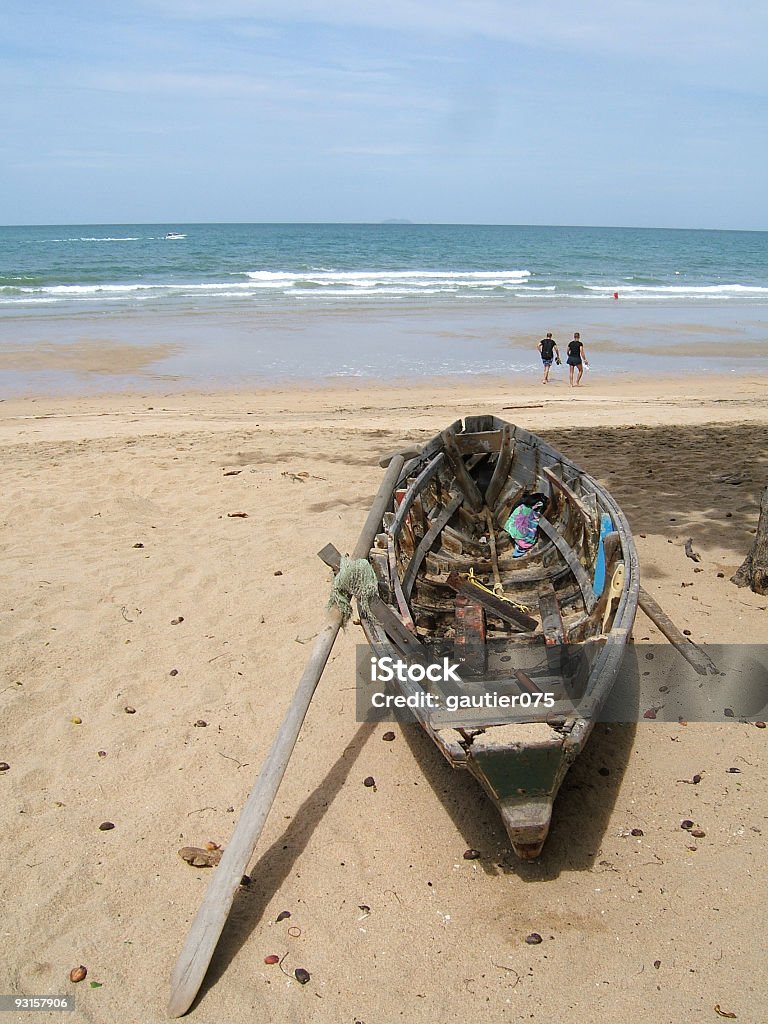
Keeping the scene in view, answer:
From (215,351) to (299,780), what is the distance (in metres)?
18.8

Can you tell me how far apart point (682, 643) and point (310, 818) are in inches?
119

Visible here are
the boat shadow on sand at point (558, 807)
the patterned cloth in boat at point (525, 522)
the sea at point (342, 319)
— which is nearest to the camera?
the boat shadow on sand at point (558, 807)

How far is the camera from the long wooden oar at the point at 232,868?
3.61 m

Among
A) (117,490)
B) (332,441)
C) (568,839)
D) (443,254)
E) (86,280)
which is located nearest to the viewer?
(568,839)

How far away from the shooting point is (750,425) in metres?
13.1

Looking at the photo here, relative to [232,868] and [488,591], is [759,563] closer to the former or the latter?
[488,591]

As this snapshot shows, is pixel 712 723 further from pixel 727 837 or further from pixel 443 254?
pixel 443 254

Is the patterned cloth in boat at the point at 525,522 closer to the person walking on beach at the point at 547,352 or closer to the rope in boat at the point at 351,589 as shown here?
the rope in boat at the point at 351,589

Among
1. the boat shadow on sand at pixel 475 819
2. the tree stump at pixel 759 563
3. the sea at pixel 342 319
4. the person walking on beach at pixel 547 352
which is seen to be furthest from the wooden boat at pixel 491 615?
the sea at pixel 342 319

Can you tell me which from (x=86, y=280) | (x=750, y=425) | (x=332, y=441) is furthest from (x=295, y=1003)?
(x=86, y=280)

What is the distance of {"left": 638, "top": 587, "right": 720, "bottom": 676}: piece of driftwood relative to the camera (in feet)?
19.3

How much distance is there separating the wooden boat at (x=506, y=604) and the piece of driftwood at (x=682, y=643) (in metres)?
0.52

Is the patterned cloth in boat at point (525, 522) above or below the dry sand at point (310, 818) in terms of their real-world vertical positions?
above

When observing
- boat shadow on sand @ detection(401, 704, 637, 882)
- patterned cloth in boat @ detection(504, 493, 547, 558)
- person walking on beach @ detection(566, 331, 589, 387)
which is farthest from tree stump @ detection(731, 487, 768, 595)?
person walking on beach @ detection(566, 331, 589, 387)
